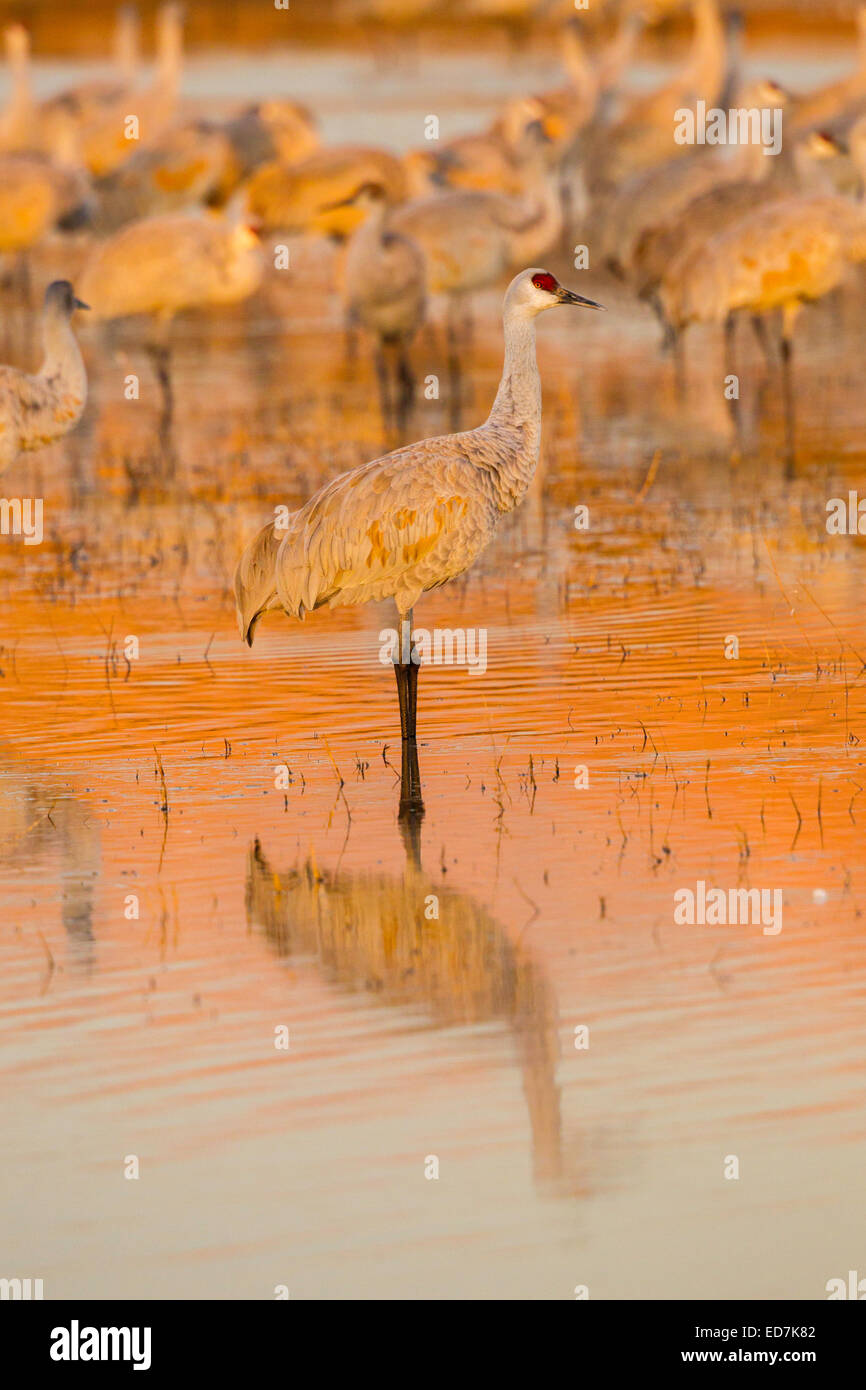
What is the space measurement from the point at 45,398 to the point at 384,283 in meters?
6.48

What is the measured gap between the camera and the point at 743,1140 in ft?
18.9

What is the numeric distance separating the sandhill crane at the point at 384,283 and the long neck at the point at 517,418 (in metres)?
8.96

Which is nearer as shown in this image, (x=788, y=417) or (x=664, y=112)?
(x=788, y=417)

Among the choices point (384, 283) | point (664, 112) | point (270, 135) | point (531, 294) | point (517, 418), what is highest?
point (270, 135)

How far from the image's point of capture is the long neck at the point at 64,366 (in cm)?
1269

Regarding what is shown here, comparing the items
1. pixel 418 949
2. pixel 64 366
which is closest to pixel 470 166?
pixel 64 366

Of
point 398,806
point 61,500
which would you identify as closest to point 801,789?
point 398,806

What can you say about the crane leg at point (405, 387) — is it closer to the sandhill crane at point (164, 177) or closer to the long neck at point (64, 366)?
the long neck at point (64, 366)

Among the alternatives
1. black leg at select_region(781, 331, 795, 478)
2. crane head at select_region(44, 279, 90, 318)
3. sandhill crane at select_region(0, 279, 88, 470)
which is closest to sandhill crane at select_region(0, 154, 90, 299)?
black leg at select_region(781, 331, 795, 478)

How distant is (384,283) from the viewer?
736 inches

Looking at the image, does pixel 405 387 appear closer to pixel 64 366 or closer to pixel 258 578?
pixel 64 366

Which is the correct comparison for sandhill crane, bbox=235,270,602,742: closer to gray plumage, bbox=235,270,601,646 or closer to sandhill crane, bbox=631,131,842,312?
gray plumage, bbox=235,270,601,646

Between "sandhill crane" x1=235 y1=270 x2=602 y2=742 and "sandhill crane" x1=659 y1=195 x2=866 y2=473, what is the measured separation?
7.67m

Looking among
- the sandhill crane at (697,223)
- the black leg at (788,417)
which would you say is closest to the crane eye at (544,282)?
the black leg at (788,417)
